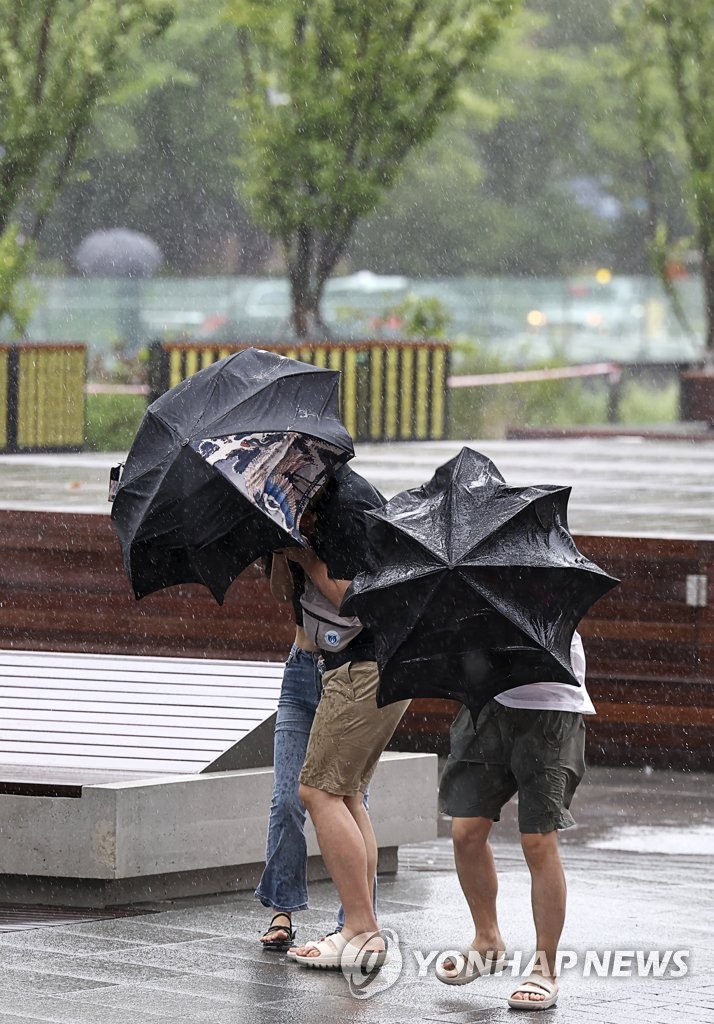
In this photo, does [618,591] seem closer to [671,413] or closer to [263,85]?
[263,85]

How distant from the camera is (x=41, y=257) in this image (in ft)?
147

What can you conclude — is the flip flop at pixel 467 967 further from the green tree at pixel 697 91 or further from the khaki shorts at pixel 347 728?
the green tree at pixel 697 91

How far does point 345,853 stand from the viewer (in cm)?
602

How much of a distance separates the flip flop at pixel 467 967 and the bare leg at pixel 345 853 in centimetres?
25

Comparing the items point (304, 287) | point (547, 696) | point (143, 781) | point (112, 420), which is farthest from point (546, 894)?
point (304, 287)

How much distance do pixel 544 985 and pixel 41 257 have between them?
4037 centimetres

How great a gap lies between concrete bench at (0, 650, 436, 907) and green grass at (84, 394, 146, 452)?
11.5m

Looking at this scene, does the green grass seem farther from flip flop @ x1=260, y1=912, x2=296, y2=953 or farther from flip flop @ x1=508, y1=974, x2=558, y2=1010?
flip flop @ x1=508, y1=974, x2=558, y2=1010

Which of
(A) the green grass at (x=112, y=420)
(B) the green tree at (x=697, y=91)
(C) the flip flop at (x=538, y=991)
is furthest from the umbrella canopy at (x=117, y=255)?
(C) the flip flop at (x=538, y=991)

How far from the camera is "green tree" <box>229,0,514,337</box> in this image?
22359 mm

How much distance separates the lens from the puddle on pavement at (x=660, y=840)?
8.59m

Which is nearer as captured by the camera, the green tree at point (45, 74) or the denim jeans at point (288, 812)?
the denim jeans at point (288, 812)

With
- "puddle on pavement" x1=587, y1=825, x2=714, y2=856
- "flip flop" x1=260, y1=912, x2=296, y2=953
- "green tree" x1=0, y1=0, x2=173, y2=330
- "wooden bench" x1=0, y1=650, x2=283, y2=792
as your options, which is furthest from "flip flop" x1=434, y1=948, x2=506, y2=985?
"green tree" x1=0, y1=0, x2=173, y2=330

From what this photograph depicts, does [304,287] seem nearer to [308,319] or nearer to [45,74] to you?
[308,319]
